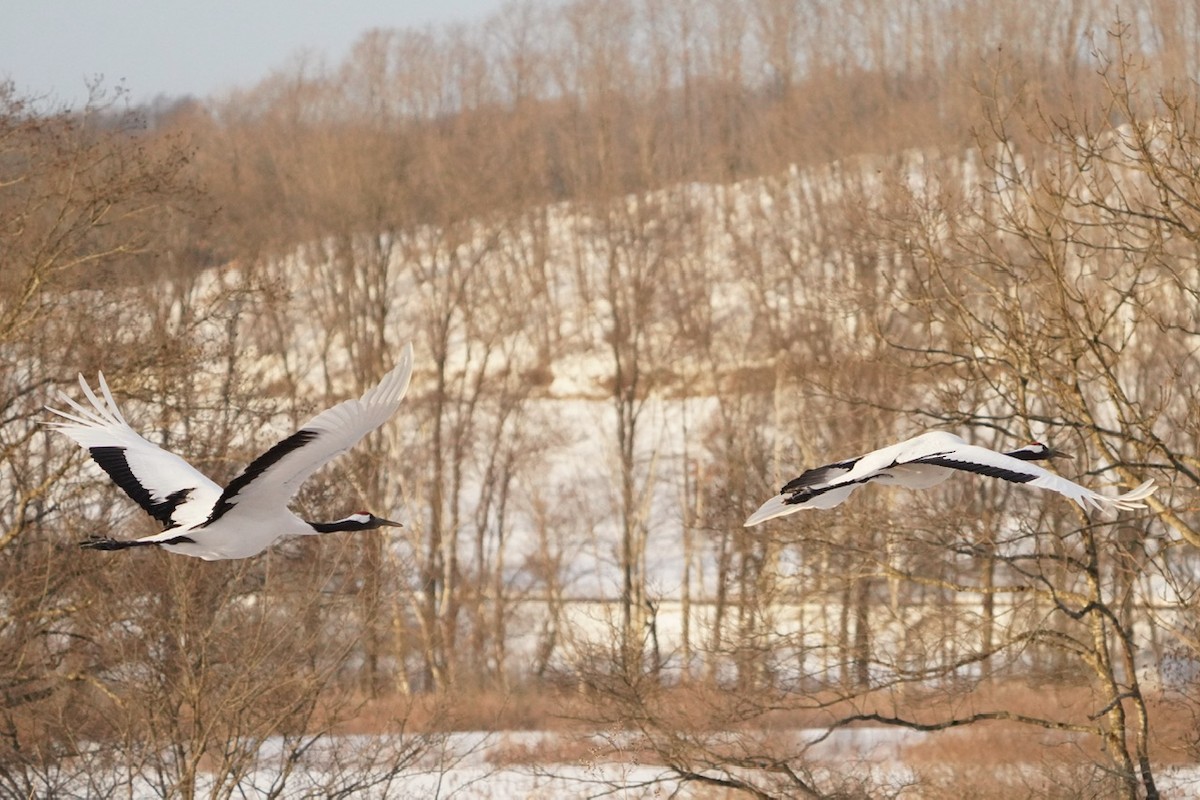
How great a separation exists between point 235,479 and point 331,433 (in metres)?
0.72

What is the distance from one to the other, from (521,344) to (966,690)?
2953cm

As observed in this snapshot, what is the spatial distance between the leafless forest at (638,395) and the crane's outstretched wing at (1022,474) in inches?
141

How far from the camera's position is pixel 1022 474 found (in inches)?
318

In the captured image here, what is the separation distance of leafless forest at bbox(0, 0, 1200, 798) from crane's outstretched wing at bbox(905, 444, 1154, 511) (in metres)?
3.58

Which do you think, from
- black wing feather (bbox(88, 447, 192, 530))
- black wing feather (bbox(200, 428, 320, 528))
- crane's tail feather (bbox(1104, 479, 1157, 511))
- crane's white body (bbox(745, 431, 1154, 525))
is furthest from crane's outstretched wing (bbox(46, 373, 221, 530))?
crane's tail feather (bbox(1104, 479, 1157, 511))

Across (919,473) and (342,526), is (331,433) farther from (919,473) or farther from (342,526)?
(919,473)

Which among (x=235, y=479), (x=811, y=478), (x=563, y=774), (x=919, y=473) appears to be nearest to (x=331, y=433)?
(x=235, y=479)

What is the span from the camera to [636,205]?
38938mm

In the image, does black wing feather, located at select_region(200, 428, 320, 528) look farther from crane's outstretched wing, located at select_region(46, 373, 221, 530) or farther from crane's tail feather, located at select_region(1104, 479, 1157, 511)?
crane's tail feather, located at select_region(1104, 479, 1157, 511)

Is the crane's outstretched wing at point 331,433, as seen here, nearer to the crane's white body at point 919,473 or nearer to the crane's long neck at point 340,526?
the crane's long neck at point 340,526

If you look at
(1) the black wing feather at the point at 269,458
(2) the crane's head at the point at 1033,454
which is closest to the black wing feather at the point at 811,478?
(2) the crane's head at the point at 1033,454

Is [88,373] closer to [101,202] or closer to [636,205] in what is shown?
[101,202]

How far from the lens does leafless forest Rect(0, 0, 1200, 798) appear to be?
14.3 m

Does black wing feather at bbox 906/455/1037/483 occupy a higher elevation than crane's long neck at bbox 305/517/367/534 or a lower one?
higher
